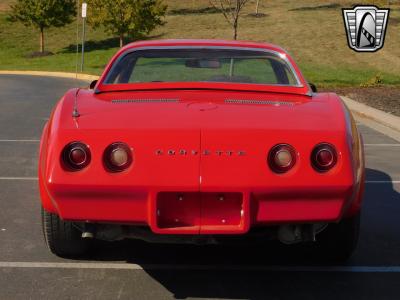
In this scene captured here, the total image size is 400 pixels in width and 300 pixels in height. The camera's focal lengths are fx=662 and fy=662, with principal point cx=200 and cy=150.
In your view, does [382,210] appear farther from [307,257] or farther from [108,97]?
[108,97]

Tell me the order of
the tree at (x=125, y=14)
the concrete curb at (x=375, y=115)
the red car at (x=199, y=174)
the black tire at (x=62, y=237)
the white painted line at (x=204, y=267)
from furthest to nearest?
the tree at (x=125, y=14) → the concrete curb at (x=375, y=115) → the white painted line at (x=204, y=267) → the black tire at (x=62, y=237) → the red car at (x=199, y=174)

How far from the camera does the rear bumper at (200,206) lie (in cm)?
348

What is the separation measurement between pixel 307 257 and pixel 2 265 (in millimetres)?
2093

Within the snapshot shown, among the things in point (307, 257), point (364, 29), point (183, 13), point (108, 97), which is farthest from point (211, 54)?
point (183, 13)

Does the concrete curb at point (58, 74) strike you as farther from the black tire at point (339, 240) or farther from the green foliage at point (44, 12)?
the black tire at point (339, 240)

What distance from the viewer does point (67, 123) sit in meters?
3.68

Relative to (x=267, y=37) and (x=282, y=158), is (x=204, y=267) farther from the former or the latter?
(x=267, y=37)

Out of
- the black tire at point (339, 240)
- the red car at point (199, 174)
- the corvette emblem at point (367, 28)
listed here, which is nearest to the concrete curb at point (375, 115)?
the black tire at point (339, 240)

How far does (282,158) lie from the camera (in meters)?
3.54

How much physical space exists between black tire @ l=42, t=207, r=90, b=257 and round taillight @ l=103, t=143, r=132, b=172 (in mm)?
773

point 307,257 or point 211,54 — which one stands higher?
point 211,54

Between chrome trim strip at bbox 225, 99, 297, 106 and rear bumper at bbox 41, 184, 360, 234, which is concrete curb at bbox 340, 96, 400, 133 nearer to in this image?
chrome trim strip at bbox 225, 99, 297, 106

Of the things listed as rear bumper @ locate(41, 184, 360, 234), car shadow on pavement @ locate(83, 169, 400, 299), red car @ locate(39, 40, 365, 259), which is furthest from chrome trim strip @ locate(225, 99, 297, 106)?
car shadow on pavement @ locate(83, 169, 400, 299)

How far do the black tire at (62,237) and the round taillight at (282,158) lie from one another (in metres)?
1.38
